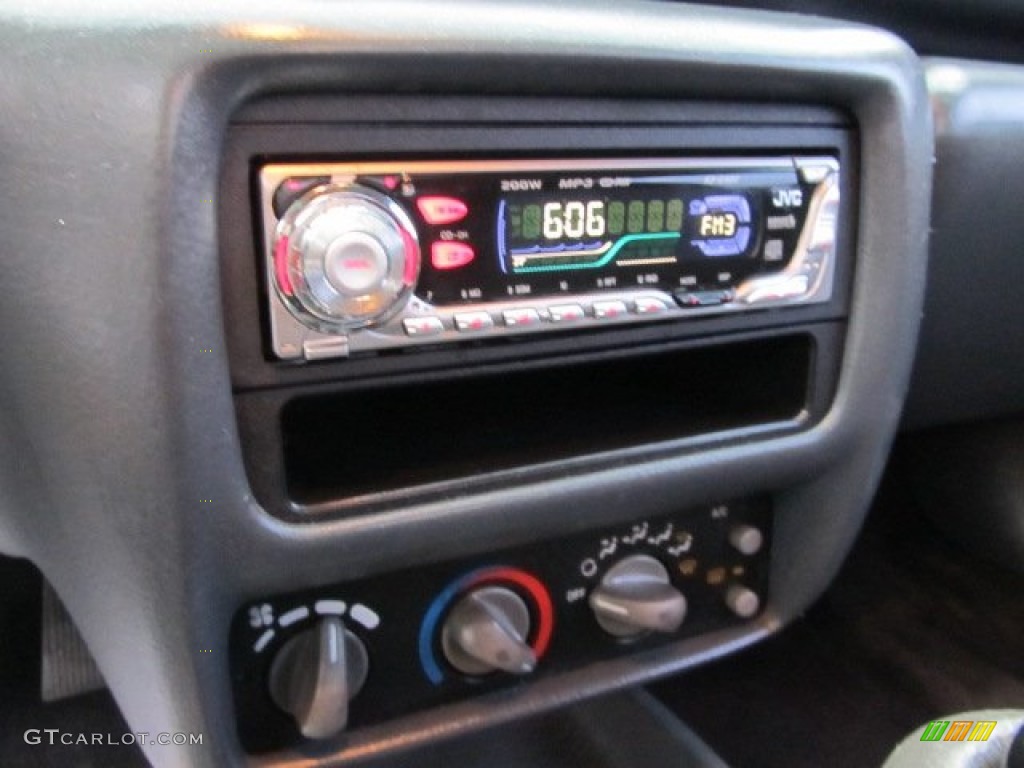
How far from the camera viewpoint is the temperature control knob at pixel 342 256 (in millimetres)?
390

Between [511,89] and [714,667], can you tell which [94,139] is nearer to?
[511,89]

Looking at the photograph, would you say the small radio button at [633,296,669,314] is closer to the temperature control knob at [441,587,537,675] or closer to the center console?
the center console

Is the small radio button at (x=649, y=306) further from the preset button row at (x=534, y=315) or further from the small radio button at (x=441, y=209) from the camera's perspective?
the small radio button at (x=441, y=209)

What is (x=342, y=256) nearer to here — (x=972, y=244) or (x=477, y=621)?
(x=477, y=621)

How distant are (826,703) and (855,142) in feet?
1.55

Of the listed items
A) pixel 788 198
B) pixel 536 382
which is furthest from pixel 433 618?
pixel 788 198

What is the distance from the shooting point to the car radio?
0.39m

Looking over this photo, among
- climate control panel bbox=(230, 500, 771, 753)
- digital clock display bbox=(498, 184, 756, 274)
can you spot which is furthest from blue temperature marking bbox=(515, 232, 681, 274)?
climate control panel bbox=(230, 500, 771, 753)

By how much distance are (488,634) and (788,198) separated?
0.28 m

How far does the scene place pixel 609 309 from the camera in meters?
0.47

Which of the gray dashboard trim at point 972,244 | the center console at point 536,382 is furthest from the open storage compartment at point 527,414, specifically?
the gray dashboard trim at point 972,244

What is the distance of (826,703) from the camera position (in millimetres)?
790

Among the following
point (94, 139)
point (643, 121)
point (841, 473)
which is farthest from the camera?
point (841, 473)

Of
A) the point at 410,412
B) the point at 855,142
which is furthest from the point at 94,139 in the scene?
the point at 855,142
